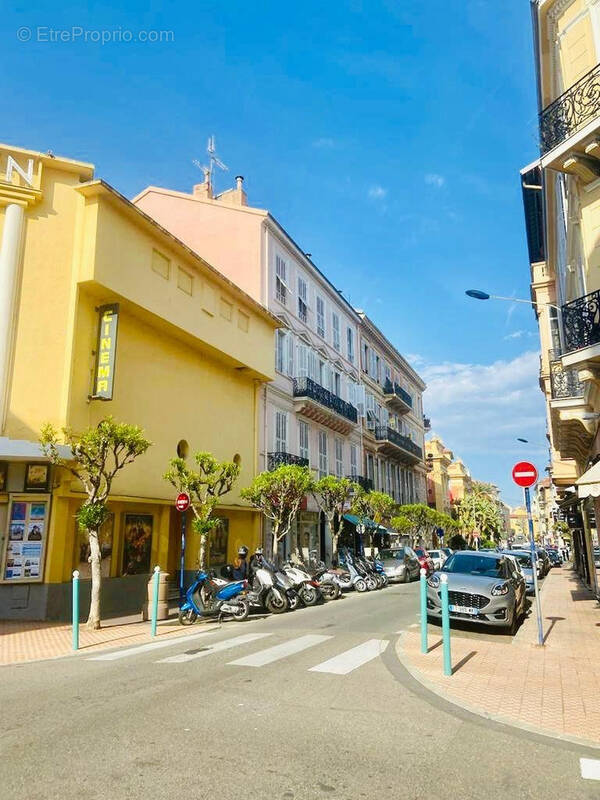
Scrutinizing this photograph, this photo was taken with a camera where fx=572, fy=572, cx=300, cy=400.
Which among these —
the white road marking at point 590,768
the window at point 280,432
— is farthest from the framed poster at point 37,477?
the white road marking at point 590,768

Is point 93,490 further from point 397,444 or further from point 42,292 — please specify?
point 397,444

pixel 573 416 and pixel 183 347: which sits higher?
pixel 183 347

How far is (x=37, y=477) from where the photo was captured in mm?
13828

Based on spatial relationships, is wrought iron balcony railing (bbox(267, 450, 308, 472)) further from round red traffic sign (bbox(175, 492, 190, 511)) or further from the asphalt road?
the asphalt road

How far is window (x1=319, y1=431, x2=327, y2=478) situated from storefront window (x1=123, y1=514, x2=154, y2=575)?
43.2 ft

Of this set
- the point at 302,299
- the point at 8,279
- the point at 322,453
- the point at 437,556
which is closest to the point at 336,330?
the point at 302,299

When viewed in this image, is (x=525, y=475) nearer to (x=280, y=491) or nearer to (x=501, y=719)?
(x=501, y=719)

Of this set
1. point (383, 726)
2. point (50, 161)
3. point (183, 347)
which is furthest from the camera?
point (183, 347)

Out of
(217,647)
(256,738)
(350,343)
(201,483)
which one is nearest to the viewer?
(256,738)

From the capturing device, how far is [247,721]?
5.51 meters

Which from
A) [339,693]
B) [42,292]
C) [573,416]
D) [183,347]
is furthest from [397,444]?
[339,693]

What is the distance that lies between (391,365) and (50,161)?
3271cm

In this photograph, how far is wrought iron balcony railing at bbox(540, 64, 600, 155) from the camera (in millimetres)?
10477

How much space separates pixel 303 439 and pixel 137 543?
12.5 m
